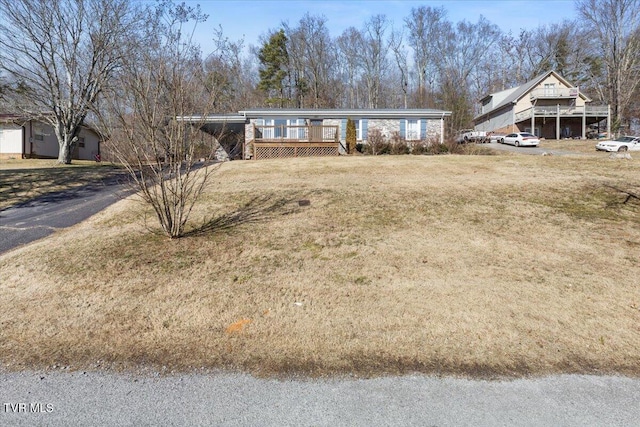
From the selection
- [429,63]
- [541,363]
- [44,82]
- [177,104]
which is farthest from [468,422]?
[429,63]

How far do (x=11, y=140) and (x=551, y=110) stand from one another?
4804cm

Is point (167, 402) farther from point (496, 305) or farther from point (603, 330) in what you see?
point (603, 330)

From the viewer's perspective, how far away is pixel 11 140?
25219 millimetres

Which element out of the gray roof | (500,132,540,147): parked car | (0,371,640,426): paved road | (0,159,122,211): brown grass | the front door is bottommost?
(0,371,640,426): paved road

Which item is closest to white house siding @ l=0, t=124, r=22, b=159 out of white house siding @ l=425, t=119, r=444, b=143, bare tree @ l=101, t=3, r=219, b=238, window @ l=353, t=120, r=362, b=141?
window @ l=353, t=120, r=362, b=141

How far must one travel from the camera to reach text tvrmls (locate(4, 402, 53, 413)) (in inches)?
92.8

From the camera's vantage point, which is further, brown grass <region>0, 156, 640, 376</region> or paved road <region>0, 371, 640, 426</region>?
brown grass <region>0, 156, 640, 376</region>

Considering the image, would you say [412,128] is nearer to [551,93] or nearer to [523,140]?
[523,140]

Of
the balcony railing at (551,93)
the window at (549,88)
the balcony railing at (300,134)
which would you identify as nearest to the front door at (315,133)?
the balcony railing at (300,134)

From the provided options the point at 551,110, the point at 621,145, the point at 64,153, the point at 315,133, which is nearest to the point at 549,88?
the point at 551,110

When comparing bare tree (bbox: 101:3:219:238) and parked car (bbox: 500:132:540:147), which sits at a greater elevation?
parked car (bbox: 500:132:540:147)

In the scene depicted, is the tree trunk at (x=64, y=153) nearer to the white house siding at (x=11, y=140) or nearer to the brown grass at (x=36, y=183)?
the white house siding at (x=11, y=140)

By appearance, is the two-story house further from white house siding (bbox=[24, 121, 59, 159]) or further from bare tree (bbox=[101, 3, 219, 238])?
white house siding (bbox=[24, 121, 59, 159])

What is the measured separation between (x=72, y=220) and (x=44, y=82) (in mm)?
18594
